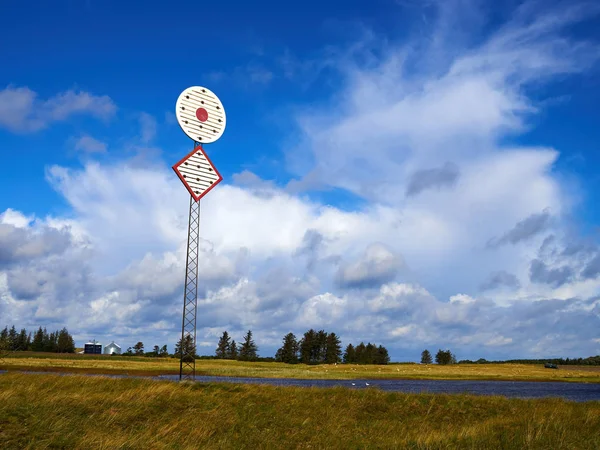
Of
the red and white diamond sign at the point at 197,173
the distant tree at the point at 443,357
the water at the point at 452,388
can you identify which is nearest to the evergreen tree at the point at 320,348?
the distant tree at the point at 443,357

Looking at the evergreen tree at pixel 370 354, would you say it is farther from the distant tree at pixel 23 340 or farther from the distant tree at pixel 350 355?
the distant tree at pixel 23 340

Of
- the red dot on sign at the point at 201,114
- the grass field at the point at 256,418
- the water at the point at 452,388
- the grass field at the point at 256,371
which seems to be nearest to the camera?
the grass field at the point at 256,418

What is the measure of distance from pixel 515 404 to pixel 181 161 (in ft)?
79.0

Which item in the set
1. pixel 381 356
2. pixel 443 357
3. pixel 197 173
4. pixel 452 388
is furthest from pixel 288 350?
pixel 197 173

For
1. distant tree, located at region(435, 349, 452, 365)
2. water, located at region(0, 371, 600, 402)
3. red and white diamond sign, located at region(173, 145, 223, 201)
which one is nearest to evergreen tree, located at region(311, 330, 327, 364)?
distant tree, located at region(435, 349, 452, 365)

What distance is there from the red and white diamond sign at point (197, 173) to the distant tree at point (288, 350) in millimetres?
122686

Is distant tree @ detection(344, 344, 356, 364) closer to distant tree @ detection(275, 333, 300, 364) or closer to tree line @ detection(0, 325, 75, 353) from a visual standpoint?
distant tree @ detection(275, 333, 300, 364)

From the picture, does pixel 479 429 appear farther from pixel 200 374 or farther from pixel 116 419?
pixel 200 374

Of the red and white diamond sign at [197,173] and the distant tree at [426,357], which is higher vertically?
the red and white diamond sign at [197,173]

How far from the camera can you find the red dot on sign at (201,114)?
104 feet

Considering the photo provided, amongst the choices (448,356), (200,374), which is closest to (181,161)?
(200,374)

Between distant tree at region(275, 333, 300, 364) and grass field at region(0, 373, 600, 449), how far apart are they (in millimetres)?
125261

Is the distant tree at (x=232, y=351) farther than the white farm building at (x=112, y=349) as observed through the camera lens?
No

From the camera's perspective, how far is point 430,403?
24.3 m
